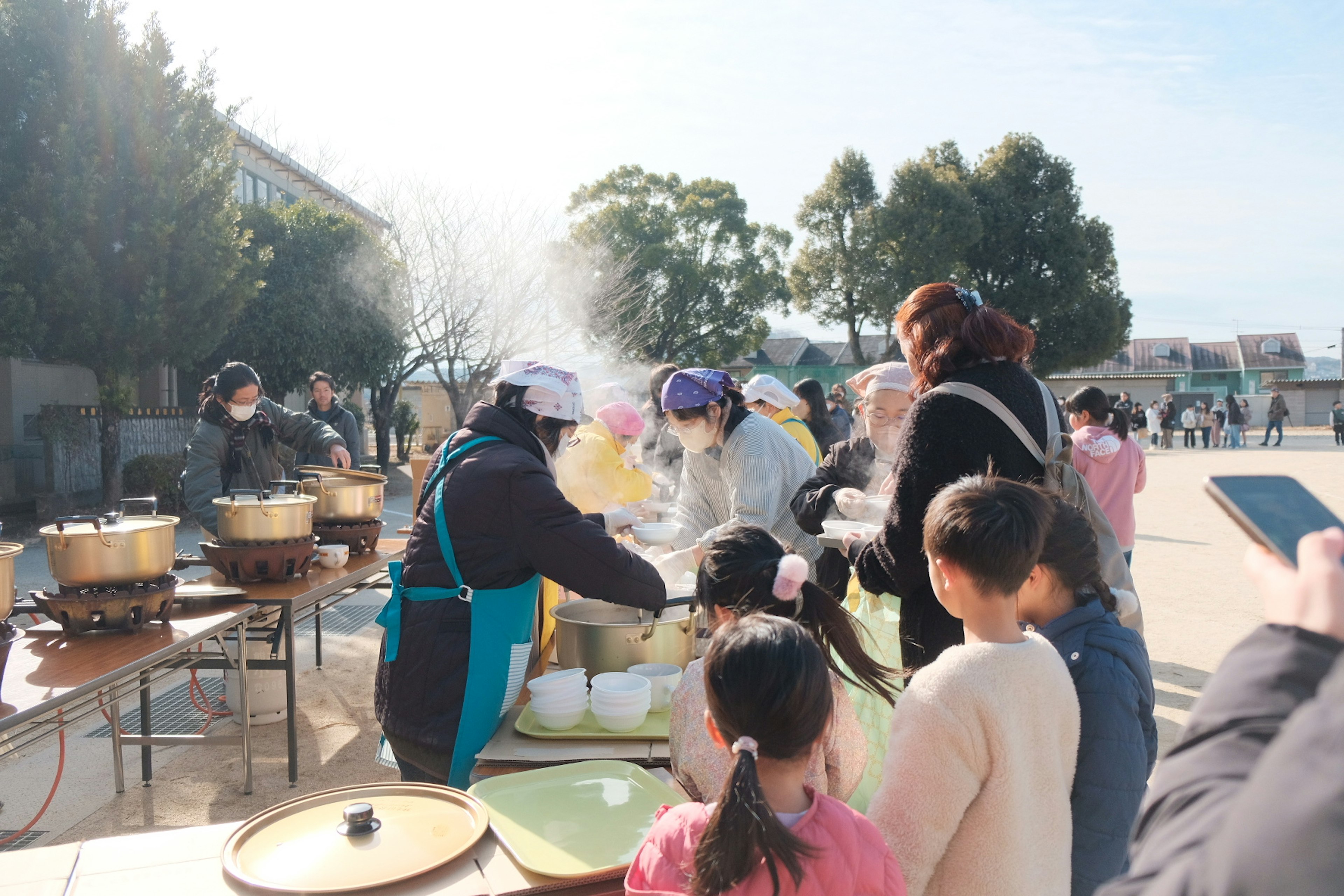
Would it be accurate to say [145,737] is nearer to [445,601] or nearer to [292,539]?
[292,539]

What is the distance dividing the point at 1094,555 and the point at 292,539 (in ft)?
9.50

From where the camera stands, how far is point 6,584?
207 centimetres

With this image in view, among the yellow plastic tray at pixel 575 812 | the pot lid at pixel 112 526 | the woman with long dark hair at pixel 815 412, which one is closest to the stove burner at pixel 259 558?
the pot lid at pixel 112 526

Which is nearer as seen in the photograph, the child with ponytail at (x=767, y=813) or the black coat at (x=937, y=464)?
the child with ponytail at (x=767, y=813)

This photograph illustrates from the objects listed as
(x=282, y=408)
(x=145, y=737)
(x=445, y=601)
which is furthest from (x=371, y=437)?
(x=445, y=601)

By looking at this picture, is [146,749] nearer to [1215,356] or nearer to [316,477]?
[316,477]

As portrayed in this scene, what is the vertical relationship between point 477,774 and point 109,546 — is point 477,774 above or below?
below

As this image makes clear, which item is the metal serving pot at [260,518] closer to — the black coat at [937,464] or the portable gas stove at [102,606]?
the portable gas stove at [102,606]

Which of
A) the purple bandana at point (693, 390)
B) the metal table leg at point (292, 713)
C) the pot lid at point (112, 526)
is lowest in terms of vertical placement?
the metal table leg at point (292, 713)

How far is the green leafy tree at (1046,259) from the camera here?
92.1ft

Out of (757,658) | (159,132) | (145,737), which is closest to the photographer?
(757,658)

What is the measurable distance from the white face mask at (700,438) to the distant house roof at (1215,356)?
67831 mm

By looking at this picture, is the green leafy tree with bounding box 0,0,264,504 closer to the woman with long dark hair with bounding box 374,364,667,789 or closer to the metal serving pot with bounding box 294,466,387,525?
the metal serving pot with bounding box 294,466,387,525

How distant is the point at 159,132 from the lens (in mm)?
11078
